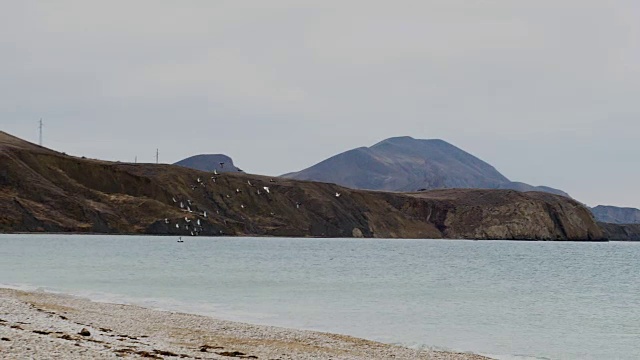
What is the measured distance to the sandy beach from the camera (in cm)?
1861

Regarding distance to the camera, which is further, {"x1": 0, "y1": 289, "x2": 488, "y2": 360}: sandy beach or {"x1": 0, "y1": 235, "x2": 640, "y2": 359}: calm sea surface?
{"x1": 0, "y1": 235, "x2": 640, "y2": 359}: calm sea surface

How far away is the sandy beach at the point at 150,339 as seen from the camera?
18.6 meters

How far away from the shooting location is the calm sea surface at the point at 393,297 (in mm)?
35156

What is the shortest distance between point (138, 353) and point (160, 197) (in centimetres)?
16754

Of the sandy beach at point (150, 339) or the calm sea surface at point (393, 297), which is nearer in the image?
the sandy beach at point (150, 339)

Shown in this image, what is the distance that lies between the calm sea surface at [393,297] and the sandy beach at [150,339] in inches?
178

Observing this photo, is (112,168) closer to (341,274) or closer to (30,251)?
(30,251)

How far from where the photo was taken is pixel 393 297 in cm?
5331

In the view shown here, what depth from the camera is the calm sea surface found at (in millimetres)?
35156

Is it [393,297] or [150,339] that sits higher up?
[150,339]

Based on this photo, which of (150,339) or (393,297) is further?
(393,297)

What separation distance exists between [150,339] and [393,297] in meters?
31.1

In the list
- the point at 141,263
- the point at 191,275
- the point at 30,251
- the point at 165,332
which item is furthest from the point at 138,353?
the point at 30,251

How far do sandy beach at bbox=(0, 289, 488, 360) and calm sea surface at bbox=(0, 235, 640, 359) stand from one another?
14.8 ft
